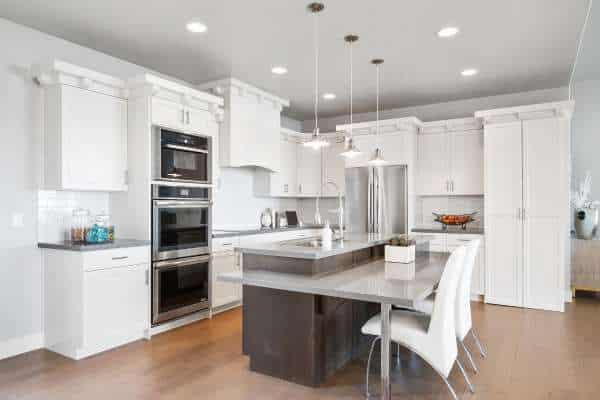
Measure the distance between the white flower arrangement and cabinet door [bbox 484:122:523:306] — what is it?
867mm

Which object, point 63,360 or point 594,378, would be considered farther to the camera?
point 63,360

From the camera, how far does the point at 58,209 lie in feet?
12.0

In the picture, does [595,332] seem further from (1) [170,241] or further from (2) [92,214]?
(2) [92,214]

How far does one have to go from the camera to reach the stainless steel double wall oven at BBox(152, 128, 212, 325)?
3830 mm

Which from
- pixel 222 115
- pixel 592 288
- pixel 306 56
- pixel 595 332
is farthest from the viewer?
pixel 592 288

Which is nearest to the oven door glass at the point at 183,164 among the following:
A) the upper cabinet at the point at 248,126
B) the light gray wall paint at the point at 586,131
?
the upper cabinet at the point at 248,126

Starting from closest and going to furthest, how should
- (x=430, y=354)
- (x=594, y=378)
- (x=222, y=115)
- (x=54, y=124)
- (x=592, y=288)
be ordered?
(x=430, y=354)
(x=594, y=378)
(x=54, y=124)
(x=222, y=115)
(x=592, y=288)

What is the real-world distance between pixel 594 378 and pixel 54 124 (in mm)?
4607

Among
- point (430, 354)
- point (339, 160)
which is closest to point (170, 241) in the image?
point (430, 354)

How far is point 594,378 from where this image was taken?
9.41ft

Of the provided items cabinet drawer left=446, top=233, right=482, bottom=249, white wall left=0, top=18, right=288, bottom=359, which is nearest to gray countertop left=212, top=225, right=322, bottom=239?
white wall left=0, top=18, right=288, bottom=359

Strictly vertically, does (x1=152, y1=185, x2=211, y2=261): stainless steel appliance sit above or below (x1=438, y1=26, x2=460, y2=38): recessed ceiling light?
below

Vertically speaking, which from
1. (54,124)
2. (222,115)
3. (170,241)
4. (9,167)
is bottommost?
(170,241)

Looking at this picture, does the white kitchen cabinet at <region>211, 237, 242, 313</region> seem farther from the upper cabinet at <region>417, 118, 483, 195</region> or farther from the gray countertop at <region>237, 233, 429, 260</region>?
the upper cabinet at <region>417, 118, 483, 195</region>
